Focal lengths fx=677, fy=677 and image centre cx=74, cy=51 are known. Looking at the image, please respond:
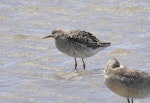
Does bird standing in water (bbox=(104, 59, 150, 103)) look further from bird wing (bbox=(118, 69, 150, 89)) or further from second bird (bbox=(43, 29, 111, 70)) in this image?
second bird (bbox=(43, 29, 111, 70))

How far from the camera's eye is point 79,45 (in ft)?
43.7

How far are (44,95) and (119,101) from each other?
1.33 metres

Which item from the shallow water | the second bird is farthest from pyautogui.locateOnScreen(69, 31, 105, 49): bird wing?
the shallow water

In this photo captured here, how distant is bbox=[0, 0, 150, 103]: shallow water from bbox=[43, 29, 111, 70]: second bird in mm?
290

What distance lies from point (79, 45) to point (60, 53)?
1.05 metres

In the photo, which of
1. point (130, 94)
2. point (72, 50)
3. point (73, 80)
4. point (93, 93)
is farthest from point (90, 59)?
point (130, 94)

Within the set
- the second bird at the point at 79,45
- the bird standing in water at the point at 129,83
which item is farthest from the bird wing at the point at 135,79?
the second bird at the point at 79,45

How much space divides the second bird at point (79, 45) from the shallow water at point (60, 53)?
29 centimetres

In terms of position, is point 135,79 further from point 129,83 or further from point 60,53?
point 60,53

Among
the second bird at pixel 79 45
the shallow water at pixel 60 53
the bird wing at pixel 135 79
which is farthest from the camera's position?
the second bird at pixel 79 45

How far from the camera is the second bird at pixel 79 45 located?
1327 centimetres

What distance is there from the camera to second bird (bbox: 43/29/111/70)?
13266 mm

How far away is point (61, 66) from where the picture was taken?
13.4m

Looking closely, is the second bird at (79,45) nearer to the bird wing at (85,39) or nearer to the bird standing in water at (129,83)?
the bird wing at (85,39)
